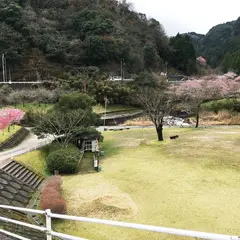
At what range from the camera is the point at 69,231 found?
13.3 meters

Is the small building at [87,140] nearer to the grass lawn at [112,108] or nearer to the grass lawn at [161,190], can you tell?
the grass lawn at [161,190]

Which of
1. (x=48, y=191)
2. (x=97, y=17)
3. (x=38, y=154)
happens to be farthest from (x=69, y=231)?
(x=97, y=17)

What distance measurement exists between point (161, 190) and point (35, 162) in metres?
10.6

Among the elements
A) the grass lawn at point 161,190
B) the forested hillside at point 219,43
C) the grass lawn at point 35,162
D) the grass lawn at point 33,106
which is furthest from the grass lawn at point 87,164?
the forested hillside at point 219,43

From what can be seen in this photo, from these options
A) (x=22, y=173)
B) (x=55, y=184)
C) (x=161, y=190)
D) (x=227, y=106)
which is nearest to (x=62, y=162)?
(x=22, y=173)

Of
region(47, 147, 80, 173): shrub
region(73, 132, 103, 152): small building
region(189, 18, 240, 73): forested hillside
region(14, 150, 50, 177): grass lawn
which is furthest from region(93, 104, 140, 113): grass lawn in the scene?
region(189, 18, 240, 73): forested hillside

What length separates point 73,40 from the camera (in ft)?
233

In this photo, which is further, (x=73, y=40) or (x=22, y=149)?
(x=73, y=40)

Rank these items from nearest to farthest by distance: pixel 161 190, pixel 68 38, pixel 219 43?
pixel 161 190
pixel 68 38
pixel 219 43

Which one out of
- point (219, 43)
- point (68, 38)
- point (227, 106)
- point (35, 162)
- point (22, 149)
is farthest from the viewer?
point (219, 43)

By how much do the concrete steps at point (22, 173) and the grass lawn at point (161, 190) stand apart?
2059 mm

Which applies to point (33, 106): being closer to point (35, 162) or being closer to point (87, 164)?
point (35, 162)

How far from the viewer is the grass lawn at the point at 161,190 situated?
43.9 feet

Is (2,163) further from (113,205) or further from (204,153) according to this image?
(204,153)
